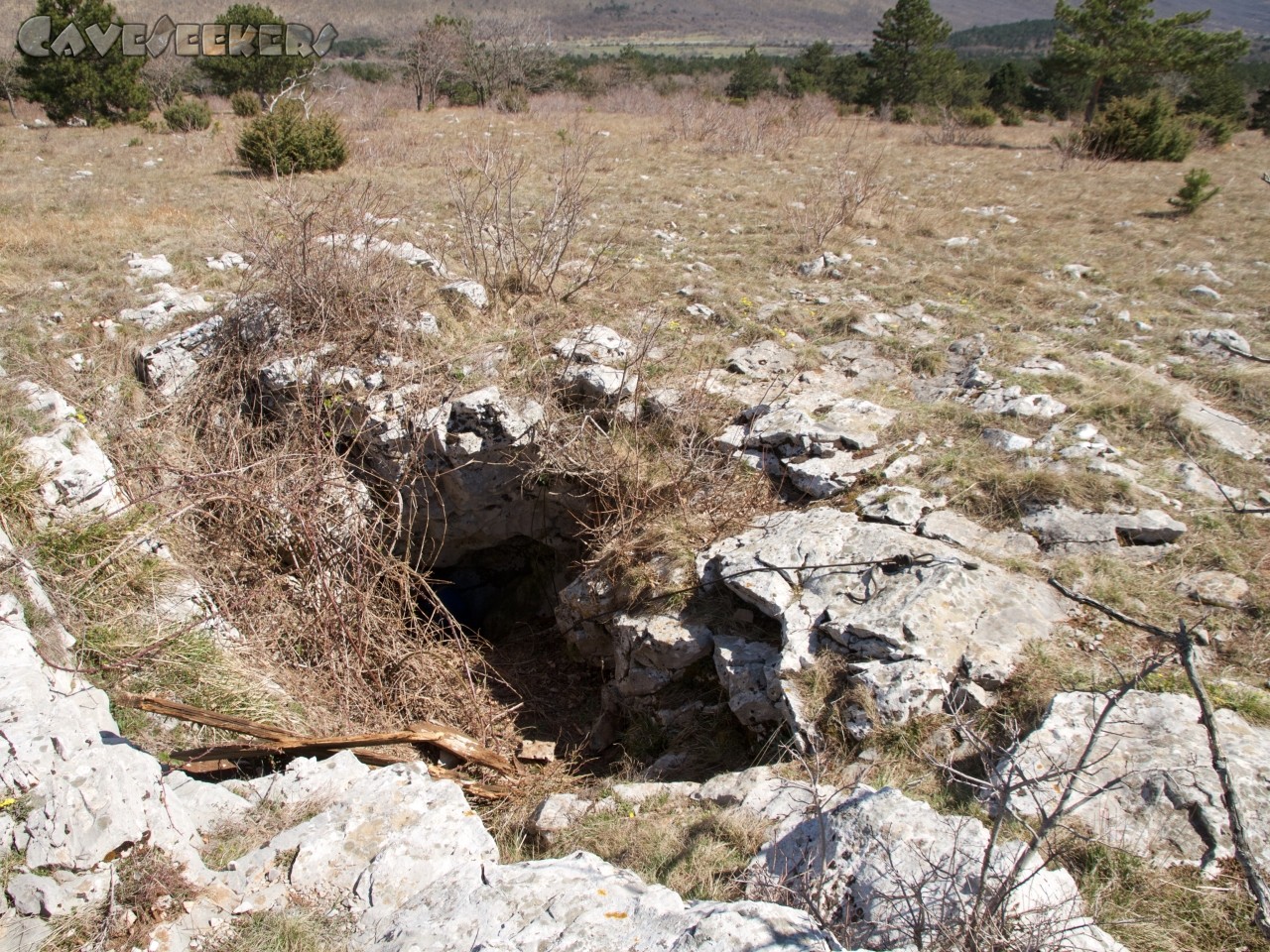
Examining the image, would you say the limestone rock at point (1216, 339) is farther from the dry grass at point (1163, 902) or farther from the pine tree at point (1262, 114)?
the pine tree at point (1262, 114)

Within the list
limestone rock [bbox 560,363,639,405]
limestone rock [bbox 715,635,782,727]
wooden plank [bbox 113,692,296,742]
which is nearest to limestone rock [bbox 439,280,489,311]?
limestone rock [bbox 560,363,639,405]

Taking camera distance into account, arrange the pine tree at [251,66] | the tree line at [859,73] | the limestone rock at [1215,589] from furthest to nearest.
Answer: the pine tree at [251,66]
the tree line at [859,73]
the limestone rock at [1215,589]

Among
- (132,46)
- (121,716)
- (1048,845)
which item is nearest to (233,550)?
(121,716)

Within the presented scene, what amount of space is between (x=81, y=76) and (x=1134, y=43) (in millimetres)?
23273

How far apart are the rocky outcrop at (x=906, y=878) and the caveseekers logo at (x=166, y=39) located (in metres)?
19.7

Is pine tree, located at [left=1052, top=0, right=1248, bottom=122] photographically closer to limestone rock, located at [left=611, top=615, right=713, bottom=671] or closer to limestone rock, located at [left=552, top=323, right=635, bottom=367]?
limestone rock, located at [left=552, top=323, right=635, bottom=367]

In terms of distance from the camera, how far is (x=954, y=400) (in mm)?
4910

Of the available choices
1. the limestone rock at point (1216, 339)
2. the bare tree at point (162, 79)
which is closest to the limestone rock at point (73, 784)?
the limestone rock at point (1216, 339)

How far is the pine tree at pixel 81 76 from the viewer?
56.0 ft

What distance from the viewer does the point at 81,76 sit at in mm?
17203

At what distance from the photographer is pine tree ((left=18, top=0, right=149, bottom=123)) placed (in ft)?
56.0

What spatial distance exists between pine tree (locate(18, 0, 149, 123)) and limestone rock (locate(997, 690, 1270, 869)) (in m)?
21.3

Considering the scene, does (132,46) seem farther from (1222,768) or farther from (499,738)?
(1222,768)

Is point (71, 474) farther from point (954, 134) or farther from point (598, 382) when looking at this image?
point (954, 134)
